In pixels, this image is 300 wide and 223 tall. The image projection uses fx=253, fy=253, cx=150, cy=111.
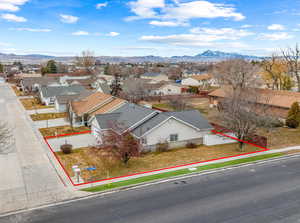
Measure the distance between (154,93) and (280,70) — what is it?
3243cm

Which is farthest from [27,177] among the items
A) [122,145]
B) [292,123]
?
[292,123]

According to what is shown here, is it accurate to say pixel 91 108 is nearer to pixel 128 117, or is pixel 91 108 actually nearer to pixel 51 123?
pixel 51 123

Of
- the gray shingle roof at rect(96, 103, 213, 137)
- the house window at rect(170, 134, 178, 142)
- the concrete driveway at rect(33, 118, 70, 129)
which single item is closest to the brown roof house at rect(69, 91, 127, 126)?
the concrete driveway at rect(33, 118, 70, 129)

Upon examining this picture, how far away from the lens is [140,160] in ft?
78.7

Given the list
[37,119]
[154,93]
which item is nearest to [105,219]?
[37,119]

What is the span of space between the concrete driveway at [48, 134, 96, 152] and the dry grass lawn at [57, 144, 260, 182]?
73.0 inches

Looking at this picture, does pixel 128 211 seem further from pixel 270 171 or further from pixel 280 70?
pixel 280 70

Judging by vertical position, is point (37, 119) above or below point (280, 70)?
below

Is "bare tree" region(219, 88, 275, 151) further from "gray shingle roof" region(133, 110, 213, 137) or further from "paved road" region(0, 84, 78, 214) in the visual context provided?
"paved road" region(0, 84, 78, 214)

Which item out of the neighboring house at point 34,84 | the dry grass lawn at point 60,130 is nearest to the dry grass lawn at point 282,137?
the dry grass lawn at point 60,130

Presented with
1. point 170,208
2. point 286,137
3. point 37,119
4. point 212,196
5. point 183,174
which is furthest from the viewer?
point 37,119

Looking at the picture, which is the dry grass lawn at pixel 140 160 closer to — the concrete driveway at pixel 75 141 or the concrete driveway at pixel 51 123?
the concrete driveway at pixel 75 141

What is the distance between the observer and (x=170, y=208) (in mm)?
15297

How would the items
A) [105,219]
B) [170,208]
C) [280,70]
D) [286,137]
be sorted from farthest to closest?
[280,70]
[286,137]
[170,208]
[105,219]
